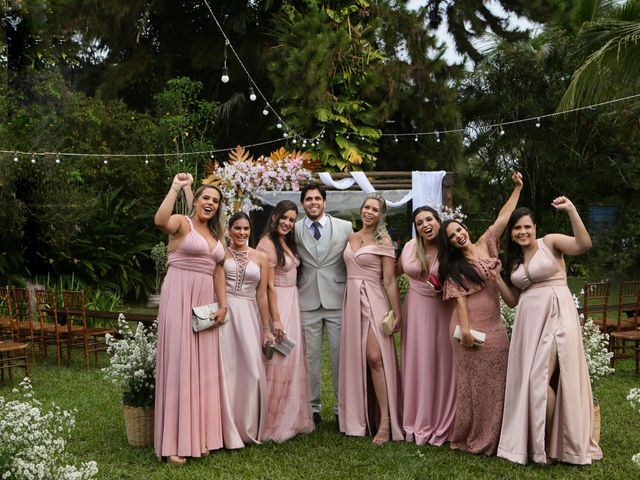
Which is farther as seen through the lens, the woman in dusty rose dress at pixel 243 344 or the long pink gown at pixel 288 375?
the long pink gown at pixel 288 375

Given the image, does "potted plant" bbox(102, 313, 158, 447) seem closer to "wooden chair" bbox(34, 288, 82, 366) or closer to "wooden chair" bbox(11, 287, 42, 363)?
"wooden chair" bbox(34, 288, 82, 366)

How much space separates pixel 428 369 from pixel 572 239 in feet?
4.91

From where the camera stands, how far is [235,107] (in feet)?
63.3

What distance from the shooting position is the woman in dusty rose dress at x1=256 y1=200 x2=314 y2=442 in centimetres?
614

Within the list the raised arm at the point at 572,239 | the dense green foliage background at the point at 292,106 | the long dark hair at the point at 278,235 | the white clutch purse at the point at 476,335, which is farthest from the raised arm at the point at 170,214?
the dense green foliage background at the point at 292,106

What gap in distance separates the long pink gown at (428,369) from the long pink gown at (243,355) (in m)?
1.14

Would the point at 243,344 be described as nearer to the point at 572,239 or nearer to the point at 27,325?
the point at 572,239

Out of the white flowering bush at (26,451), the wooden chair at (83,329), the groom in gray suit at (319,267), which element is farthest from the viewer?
the wooden chair at (83,329)

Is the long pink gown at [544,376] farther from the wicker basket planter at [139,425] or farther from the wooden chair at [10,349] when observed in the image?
the wooden chair at [10,349]

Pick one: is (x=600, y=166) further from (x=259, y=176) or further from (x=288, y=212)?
(x=288, y=212)

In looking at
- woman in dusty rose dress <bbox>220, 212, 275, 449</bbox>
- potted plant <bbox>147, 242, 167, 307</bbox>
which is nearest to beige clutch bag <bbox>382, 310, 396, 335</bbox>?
woman in dusty rose dress <bbox>220, 212, 275, 449</bbox>

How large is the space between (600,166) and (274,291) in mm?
18084

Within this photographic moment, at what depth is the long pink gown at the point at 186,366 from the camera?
5.45 metres

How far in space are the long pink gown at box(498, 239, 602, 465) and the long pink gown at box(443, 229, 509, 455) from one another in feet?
0.46
